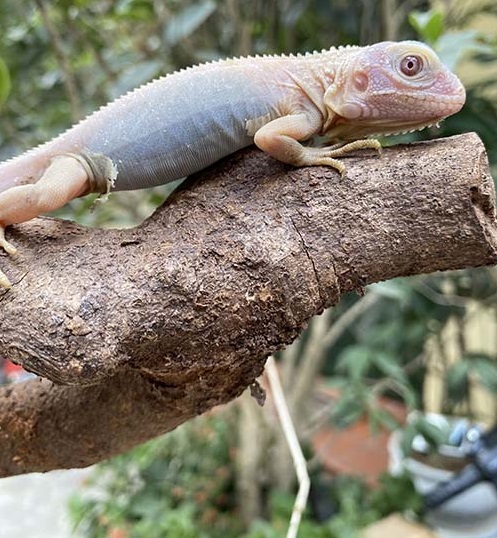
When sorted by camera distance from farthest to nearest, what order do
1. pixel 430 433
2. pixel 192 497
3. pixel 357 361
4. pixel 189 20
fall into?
pixel 192 497, pixel 357 361, pixel 430 433, pixel 189 20

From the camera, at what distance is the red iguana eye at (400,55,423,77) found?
2.92 feet

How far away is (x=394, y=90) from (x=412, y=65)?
0.04m

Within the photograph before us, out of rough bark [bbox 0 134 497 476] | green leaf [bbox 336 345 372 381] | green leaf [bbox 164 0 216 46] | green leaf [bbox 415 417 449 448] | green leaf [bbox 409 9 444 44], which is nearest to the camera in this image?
rough bark [bbox 0 134 497 476]

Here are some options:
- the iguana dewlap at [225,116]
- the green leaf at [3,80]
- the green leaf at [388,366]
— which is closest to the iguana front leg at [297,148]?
the iguana dewlap at [225,116]

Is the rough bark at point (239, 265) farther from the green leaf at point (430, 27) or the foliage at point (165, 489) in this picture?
the foliage at point (165, 489)

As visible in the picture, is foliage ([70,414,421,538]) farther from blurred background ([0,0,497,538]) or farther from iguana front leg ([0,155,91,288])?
iguana front leg ([0,155,91,288])

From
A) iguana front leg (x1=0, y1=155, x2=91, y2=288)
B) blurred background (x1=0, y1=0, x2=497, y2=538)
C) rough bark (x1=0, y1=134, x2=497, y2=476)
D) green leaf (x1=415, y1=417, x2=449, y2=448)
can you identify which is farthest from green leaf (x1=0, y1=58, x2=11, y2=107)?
green leaf (x1=415, y1=417, x2=449, y2=448)

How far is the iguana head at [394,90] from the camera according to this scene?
882 mm

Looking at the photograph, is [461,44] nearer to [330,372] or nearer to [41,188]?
[41,188]

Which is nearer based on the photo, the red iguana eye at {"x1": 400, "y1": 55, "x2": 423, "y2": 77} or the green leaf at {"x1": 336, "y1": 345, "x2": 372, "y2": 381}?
the red iguana eye at {"x1": 400, "y1": 55, "x2": 423, "y2": 77}

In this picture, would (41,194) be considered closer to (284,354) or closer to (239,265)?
(239,265)

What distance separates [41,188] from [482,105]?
5.73ft

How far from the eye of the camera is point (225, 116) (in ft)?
3.01

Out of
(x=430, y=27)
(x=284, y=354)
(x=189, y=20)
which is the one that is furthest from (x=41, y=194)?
(x=284, y=354)
